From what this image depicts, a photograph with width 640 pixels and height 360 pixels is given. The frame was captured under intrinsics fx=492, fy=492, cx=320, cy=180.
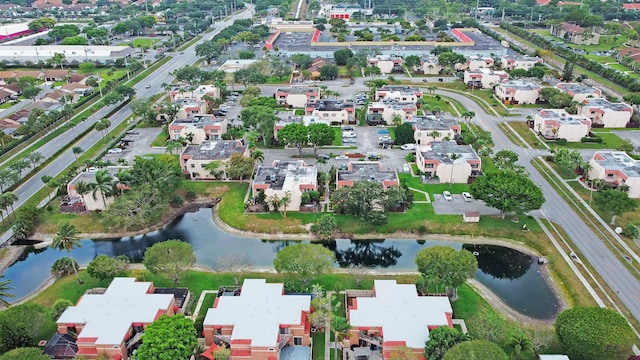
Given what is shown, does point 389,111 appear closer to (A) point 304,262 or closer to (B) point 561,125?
(B) point 561,125

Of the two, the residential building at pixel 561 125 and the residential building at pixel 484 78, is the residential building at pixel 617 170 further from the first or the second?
the residential building at pixel 484 78

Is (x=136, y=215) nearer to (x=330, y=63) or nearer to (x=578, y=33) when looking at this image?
(x=330, y=63)

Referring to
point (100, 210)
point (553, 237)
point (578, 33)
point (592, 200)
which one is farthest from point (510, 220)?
point (578, 33)

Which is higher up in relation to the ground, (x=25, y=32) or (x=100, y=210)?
(x=25, y=32)

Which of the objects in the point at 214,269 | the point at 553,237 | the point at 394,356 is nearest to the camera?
the point at 394,356

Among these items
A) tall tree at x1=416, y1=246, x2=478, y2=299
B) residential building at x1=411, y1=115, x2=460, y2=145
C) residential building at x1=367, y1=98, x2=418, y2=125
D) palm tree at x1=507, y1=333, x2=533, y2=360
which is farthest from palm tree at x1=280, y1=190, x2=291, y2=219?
residential building at x1=367, y1=98, x2=418, y2=125
